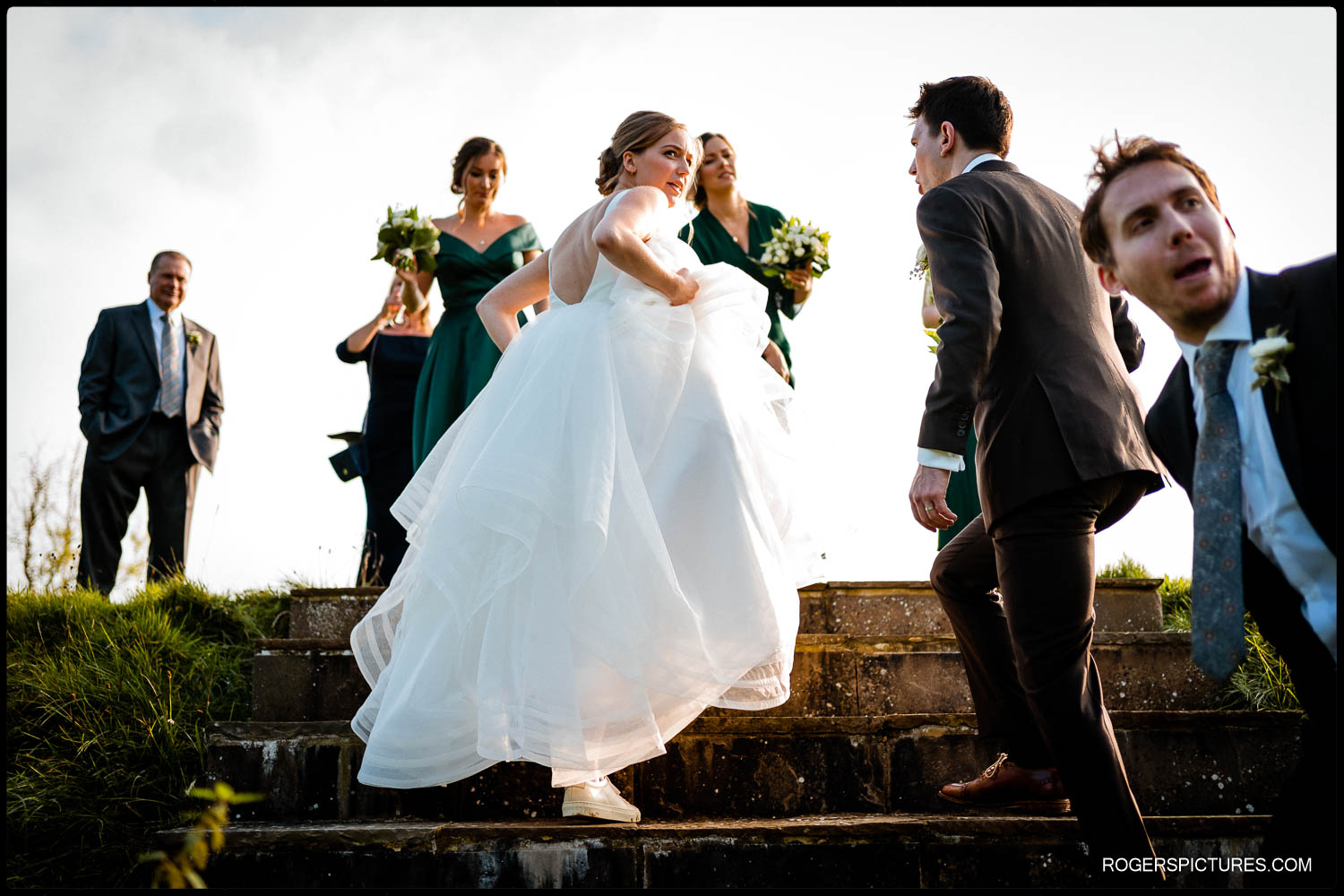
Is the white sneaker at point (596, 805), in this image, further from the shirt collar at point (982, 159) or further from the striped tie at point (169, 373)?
the striped tie at point (169, 373)

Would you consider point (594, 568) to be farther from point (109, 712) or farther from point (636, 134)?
point (109, 712)

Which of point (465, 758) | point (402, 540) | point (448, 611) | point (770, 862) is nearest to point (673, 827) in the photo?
point (770, 862)

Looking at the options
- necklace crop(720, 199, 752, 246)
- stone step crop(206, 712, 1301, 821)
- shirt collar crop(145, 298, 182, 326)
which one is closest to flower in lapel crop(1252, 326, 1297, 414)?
stone step crop(206, 712, 1301, 821)

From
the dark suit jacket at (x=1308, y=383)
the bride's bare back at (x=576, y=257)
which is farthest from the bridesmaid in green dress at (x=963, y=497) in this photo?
the dark suit jacket at (x=1308, y=383)

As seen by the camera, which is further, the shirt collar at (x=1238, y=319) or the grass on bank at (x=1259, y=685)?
the grass on bank at (x=1259, y=685)

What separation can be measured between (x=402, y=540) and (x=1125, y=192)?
511cm

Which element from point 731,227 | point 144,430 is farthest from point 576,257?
point 144,430

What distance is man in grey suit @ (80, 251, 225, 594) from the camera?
6.53 meters

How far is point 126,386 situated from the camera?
6766mm

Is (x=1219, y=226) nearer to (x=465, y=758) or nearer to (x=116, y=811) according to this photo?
(x=465, y=758)

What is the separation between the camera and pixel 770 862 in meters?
2.71

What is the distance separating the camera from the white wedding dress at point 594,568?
2.88m

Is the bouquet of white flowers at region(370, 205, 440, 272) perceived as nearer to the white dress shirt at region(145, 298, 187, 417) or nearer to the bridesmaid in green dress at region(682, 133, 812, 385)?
the bridesmaid in green dress at region(682, 133, 812, 385)

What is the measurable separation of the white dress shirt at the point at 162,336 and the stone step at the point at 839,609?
3028 millimetres
